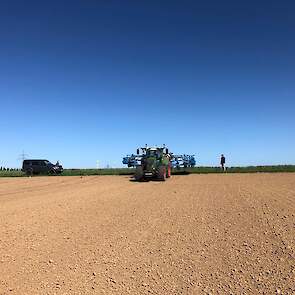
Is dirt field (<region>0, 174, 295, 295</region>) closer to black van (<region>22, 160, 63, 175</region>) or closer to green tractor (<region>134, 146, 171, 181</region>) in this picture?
green tractor (<region>134, 146, 171, 181</region>)

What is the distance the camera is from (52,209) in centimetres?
1537

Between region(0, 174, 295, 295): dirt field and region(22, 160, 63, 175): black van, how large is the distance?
37.3 metres

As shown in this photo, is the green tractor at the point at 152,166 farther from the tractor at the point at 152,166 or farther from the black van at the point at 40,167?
the black van at the point at 40,167

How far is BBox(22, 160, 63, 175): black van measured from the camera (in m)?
52.0

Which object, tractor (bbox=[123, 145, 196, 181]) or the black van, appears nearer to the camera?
tractor (bbox=[123, 145, 196, 181])

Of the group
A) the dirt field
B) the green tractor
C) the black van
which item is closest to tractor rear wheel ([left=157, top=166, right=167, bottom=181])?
the green tractor

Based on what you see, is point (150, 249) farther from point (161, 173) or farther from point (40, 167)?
point (40, 167)

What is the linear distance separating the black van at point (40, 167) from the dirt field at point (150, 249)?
37298 millimetres

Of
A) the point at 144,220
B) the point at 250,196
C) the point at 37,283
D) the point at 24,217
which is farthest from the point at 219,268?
the point at 250,196

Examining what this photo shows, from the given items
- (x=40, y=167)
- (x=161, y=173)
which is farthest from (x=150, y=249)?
(x=40, y=167)

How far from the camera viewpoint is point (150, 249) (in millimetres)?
9953

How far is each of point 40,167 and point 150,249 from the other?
44287 millimetres

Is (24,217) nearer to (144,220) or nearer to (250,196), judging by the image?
(144,220)

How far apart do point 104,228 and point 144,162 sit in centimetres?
2031
